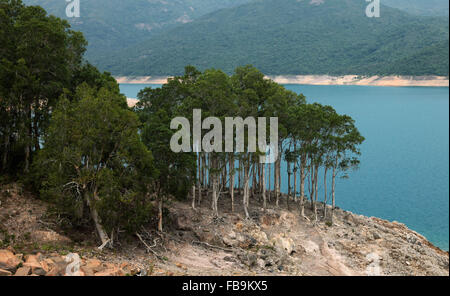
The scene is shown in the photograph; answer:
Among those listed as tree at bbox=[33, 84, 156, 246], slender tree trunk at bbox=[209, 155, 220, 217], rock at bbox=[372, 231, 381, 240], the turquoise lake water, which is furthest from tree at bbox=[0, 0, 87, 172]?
the turquoise lake water

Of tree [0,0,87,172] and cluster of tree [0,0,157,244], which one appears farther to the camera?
tree [0,0,87,172]

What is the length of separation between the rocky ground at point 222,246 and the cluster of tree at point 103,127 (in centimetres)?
96

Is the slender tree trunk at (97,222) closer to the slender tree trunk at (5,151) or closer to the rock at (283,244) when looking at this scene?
the slender tree trunk at (5,151)

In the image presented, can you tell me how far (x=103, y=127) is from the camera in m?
14.5

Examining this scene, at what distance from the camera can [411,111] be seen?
80438 millimetres

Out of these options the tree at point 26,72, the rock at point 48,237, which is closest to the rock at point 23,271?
the rock at point 48,237

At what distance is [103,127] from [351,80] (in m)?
144

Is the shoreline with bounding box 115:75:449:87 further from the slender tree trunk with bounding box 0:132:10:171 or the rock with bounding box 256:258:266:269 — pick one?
the slender tree trunk with bounding box 0:132:10:171

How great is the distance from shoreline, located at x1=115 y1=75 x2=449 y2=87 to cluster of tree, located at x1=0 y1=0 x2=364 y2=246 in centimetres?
11379

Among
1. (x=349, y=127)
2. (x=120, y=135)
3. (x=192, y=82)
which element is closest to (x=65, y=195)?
(x=120, y=135)

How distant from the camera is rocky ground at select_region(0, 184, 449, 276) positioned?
12836 mm

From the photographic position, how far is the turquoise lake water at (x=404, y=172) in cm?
3080

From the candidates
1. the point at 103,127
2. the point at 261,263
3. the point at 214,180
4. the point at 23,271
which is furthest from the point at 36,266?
the point at 214,180

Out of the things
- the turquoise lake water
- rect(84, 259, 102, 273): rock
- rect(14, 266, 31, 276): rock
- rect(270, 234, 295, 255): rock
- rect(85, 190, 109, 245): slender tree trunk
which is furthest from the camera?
the turquoise lake water
